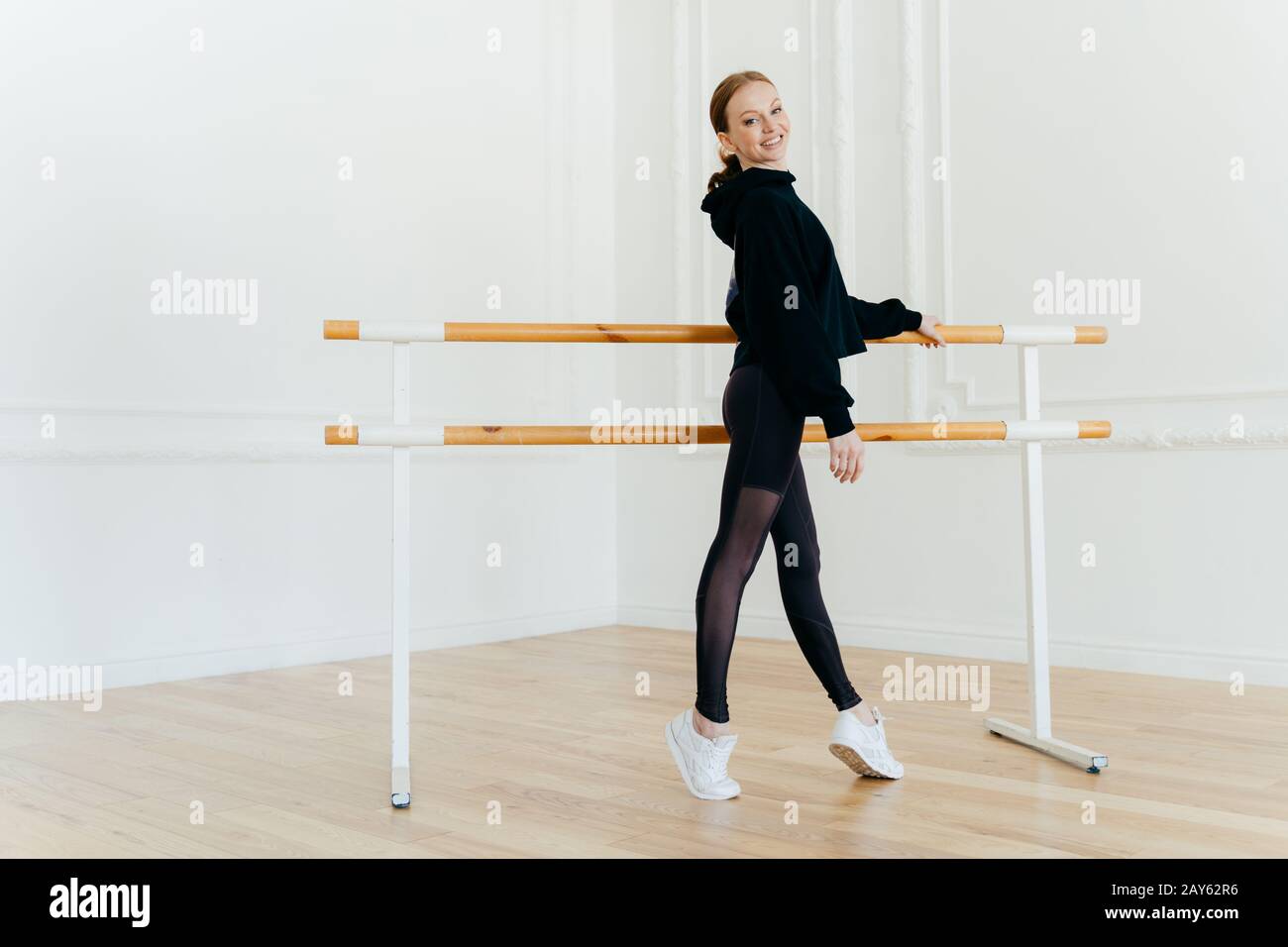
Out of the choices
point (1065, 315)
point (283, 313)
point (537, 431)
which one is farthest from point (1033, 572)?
point (283, 313)

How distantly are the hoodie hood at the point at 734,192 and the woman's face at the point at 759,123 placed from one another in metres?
0.03

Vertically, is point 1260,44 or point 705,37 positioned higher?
point 705,37

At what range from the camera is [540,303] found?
4379 mm

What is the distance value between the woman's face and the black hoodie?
3 centimetres

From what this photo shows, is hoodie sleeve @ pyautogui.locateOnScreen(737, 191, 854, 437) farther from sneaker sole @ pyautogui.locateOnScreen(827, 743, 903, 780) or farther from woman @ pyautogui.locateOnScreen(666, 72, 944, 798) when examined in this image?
sneaker sole @ pyautogui.locateOnScreen(827, 743, 903, 780)

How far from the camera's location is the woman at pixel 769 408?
74.9 inches

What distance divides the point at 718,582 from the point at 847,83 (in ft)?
8.10

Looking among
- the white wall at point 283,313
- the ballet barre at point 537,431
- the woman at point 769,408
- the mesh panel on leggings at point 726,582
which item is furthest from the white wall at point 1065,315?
the mesh panel on leggings at point 726,582

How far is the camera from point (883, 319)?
7.13 ft

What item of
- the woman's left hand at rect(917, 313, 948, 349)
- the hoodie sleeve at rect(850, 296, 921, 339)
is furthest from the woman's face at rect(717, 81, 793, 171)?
the woman's left hand at rect(917, 313, 948, 349)

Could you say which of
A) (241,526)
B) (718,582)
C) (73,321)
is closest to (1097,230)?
(718,582)

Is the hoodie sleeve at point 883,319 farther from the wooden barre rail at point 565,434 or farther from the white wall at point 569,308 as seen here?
the white wall at point 569,308
